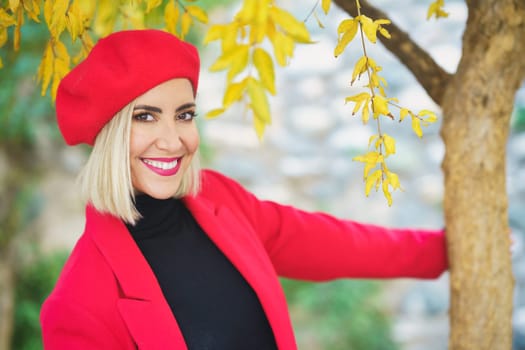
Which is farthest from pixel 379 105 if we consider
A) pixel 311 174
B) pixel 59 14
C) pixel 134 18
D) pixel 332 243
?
pixel 311 174

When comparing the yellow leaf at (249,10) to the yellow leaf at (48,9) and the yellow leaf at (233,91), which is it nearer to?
the yellow leaf at (233,91)

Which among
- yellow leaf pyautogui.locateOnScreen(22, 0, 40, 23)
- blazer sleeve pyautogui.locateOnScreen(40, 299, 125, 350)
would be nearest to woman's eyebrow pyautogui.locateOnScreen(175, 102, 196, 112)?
yellow leaf pyautogui.locateOnScreen(22, 0, 40, 23)

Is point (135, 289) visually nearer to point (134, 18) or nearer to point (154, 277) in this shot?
point (154, 277)

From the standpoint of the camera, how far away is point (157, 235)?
1.56 m

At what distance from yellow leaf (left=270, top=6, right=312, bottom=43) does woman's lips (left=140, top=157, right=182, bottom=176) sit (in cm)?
67

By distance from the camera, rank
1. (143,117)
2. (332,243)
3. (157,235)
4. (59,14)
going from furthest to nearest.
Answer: (332,243)
(157,235)
(143,117)
(59,14)

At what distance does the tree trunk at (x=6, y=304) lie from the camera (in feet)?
11.3

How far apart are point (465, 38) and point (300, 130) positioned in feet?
14.2

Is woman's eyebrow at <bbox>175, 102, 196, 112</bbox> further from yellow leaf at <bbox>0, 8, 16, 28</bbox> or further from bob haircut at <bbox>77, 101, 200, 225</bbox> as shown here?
yellow leaf at <bbox>0, 8, 16, 28</bbox>

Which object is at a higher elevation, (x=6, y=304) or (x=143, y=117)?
(x=143, y=117)

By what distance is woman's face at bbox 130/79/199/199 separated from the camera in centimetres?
141

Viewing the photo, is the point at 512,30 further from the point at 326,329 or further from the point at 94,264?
the point at 326,329

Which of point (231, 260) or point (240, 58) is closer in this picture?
point (240, 58)

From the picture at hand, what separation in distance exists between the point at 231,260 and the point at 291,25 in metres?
0.84
